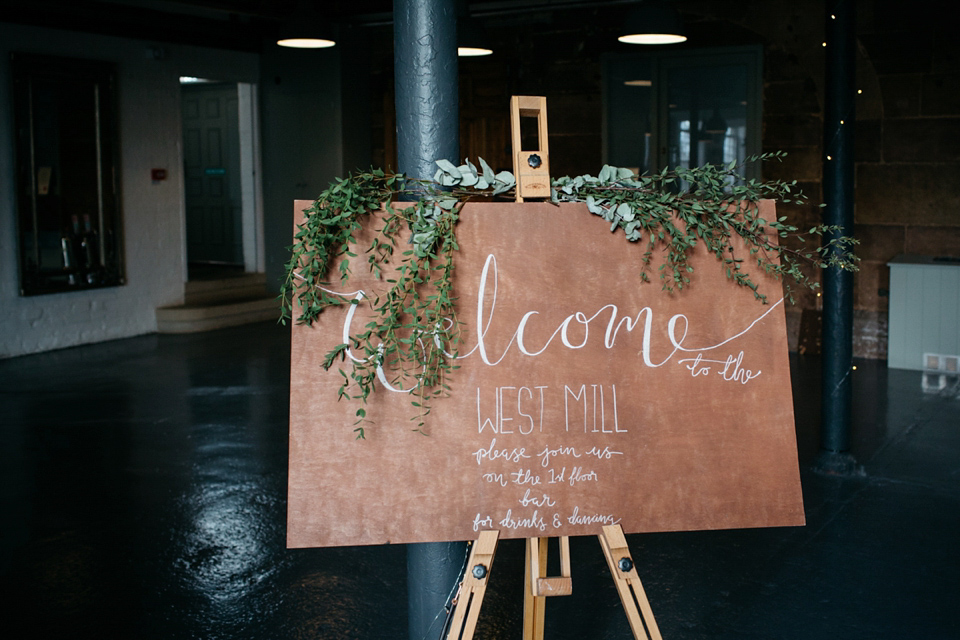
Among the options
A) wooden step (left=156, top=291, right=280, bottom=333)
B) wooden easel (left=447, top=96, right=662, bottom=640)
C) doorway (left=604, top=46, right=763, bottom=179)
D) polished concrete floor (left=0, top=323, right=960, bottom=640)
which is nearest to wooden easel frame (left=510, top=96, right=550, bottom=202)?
wooden easel (left=447, top=96, right=662, bottom=640)

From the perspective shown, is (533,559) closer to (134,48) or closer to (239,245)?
(134,48)

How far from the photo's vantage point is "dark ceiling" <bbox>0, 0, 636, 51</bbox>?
24.9ft

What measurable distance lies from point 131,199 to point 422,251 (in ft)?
24.7

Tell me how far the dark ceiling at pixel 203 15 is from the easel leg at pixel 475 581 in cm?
631

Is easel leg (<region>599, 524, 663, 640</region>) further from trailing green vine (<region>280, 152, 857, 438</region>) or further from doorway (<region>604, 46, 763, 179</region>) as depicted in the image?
doorway (<region>604, 46, 763, 179</region>)

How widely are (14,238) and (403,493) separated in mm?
6755

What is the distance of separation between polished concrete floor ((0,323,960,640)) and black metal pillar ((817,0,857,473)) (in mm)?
251

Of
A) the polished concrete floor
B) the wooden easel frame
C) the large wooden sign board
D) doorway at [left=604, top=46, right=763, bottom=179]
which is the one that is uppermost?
doorway at [left=604, top=46, right=763, bottom=179]

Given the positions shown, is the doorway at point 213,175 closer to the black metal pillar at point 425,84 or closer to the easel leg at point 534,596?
the black metal pillar at point 425,84

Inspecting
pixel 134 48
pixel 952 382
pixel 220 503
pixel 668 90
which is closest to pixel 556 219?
pixel 220 503

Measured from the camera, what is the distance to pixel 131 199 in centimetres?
866

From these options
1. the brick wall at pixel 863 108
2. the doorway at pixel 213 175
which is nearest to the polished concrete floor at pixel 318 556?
the brick wall at pixel 863 108

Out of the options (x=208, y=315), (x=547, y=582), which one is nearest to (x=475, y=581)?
(x=547, y=582)

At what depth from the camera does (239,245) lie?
11.4 metres
